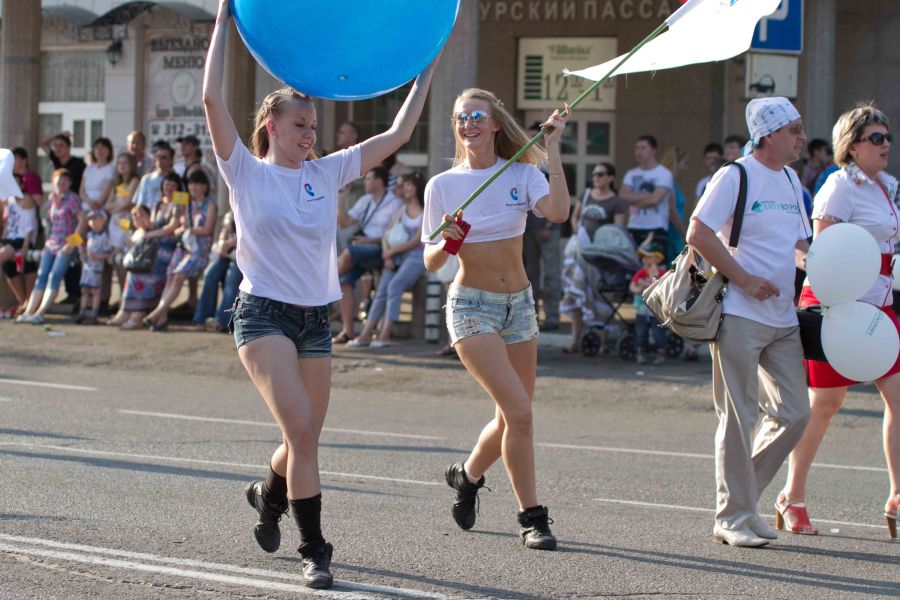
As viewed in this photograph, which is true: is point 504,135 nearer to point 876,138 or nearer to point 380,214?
point 876,138

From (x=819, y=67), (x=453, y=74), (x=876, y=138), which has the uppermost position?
(x=819, y=67)

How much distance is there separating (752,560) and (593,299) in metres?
8.30

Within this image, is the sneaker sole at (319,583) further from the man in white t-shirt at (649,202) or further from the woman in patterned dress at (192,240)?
the woman in patterned dress at (192,240)

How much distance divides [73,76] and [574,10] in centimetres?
929

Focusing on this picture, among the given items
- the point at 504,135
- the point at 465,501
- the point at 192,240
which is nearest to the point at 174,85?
the point at 192,240

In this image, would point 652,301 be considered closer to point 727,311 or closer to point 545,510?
point 727,311

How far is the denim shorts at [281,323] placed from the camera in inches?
239

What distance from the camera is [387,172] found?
16.6 m

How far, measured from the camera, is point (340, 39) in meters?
5.78

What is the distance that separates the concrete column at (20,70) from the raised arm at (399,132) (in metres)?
14.7

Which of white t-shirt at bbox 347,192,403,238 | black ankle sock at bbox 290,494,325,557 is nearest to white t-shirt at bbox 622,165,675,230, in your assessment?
white t-shirt at bbox 347,192,403,238

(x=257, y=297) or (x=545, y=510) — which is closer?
(x=257, y=297)

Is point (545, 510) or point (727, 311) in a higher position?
point (727, 311)

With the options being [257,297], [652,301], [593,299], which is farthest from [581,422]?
[257,297]
